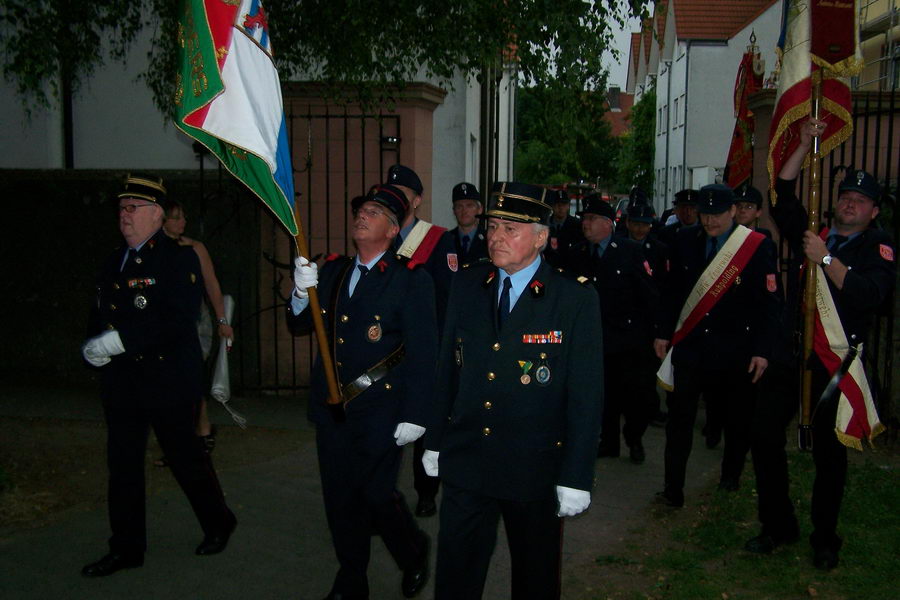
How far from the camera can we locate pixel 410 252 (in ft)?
19.6

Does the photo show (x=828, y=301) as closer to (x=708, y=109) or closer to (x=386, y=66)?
(x=386, y=66)

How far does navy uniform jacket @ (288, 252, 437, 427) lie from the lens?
14.9ft

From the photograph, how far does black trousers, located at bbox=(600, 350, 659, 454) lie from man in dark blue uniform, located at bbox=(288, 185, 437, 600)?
3.26 meters

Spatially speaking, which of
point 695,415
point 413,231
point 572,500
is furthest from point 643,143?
point 572,500

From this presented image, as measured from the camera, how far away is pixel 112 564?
16.6 feet

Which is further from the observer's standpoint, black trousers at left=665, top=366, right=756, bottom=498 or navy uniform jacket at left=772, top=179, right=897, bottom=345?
black trousers at left=665, top=366, right=756, bottom=498

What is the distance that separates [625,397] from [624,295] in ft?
2.65

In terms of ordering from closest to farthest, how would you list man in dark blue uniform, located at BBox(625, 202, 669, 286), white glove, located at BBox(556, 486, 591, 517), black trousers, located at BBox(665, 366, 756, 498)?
white glove, located at BBox(556, 486, 591, 517), black trousers, located at BBox(665, 366, 756, 498), man in dark blue uniform, located at BBox(625, 202, 669, 286)

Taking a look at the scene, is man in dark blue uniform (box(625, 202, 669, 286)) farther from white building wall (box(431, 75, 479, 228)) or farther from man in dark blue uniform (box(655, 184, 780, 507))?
white building wall (box(431, 75, 479, 228))

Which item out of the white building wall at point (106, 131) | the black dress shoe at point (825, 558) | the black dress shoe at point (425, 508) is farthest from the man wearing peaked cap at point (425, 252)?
the white building wall at point (106, 131)

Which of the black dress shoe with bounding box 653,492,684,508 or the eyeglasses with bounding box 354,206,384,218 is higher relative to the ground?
the eyeglasses with bounding box 354,206,384,218

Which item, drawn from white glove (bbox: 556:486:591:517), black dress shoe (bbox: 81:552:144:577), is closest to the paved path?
black dress shoe (bbox: 81:552:144:577)

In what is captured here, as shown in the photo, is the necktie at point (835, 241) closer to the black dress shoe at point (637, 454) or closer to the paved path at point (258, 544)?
the paved path at point (258, 544)

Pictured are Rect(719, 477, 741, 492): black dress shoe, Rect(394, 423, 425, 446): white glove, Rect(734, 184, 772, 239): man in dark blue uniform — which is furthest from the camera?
Rect(734, 184, 772, 239): man in dark blue uniform
